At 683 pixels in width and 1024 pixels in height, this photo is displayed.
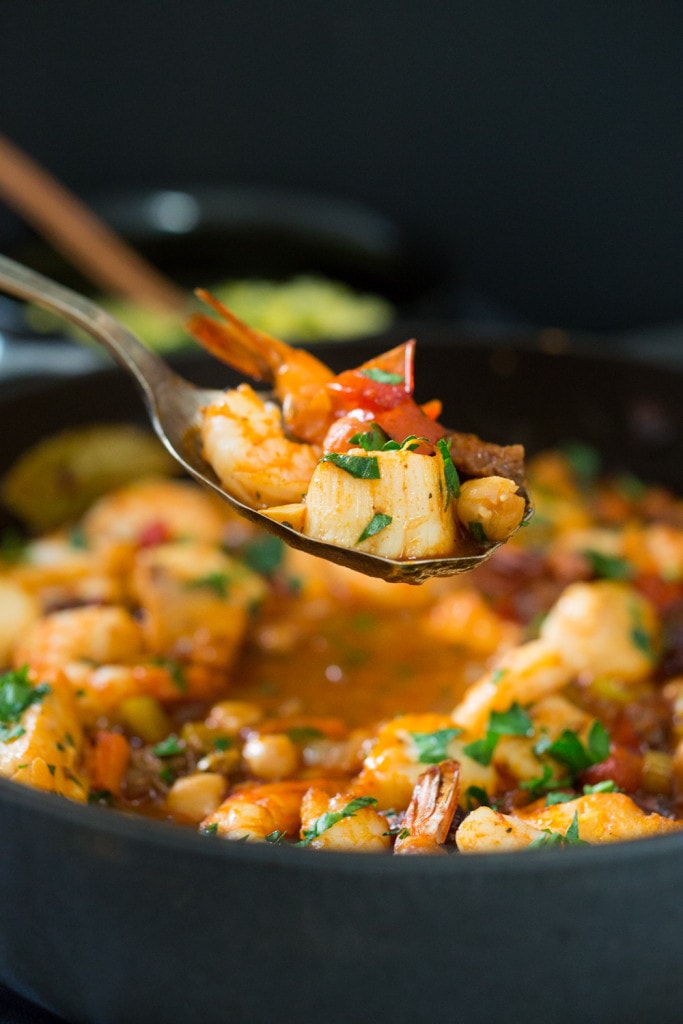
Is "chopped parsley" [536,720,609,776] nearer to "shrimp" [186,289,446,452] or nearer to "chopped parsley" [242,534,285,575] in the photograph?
"shrimp" [186,289,446,452]

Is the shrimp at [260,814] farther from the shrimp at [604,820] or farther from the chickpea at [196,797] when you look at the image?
the shrimp at [604,820]

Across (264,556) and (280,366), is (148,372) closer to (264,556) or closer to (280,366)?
(280,366)

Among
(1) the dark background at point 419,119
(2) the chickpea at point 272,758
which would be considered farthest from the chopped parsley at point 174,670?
(1) the dark background at point 419,119

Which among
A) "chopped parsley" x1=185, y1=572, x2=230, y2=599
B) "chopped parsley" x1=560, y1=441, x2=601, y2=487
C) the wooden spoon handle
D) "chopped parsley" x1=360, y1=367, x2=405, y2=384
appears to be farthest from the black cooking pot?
the wooden spoon handle

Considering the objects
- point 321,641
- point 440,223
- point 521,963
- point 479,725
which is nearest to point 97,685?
point 321,641

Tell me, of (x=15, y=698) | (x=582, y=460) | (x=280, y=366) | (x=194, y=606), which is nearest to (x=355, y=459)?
(x=280, y=366)

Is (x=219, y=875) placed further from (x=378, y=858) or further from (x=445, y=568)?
(x=445, y=568)
